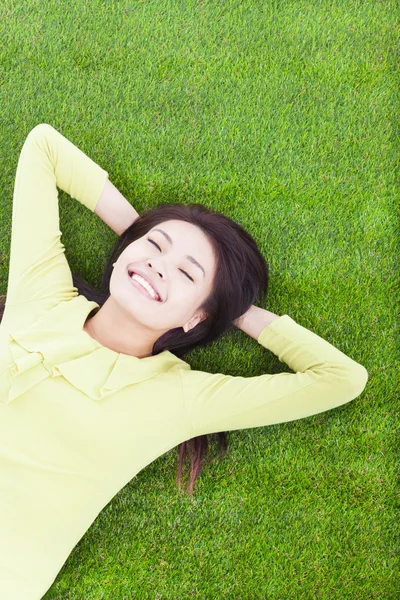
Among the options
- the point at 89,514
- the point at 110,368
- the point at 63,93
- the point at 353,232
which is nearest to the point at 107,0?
the point at 63,93

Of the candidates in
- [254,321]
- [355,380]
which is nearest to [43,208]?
[254,321]

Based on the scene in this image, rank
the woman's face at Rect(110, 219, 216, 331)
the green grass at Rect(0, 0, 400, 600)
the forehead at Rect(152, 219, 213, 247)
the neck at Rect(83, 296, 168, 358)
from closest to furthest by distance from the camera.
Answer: the woman's face at Rect(110, 219, 216, 331) → the forehead at Rect(152, 219, 213, 247) → the neck at Rect(83, 296, 168, 358) → the green grass at Rect(0, 0, 400, 600)

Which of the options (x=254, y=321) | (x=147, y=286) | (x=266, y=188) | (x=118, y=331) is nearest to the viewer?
(x=147, y=286)

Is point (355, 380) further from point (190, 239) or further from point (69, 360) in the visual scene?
point (69, 360)

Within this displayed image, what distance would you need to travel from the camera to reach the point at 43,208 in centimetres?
256

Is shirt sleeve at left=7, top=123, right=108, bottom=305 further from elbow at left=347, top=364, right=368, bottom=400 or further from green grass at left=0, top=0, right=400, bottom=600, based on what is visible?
elbow at left=347, top=364, right=368, bottom=400

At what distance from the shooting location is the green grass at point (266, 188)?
9.34 ft

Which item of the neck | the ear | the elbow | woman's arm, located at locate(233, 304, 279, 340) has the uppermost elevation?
the neck

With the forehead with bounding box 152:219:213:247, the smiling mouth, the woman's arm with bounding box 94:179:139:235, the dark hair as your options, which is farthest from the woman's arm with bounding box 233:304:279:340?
the woman's arm with bounding box 94:179:139:235

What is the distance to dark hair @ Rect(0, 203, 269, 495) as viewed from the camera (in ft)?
8.27

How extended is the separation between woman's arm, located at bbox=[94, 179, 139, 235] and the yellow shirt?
25cm

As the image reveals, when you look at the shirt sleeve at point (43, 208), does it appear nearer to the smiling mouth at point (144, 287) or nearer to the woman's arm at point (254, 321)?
the smiling mouth at point (144, 287)

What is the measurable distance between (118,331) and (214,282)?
20.7 inches

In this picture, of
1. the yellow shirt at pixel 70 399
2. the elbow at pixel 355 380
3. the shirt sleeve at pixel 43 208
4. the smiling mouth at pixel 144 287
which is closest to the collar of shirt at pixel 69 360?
the yellow shirt at pixel 70 399
